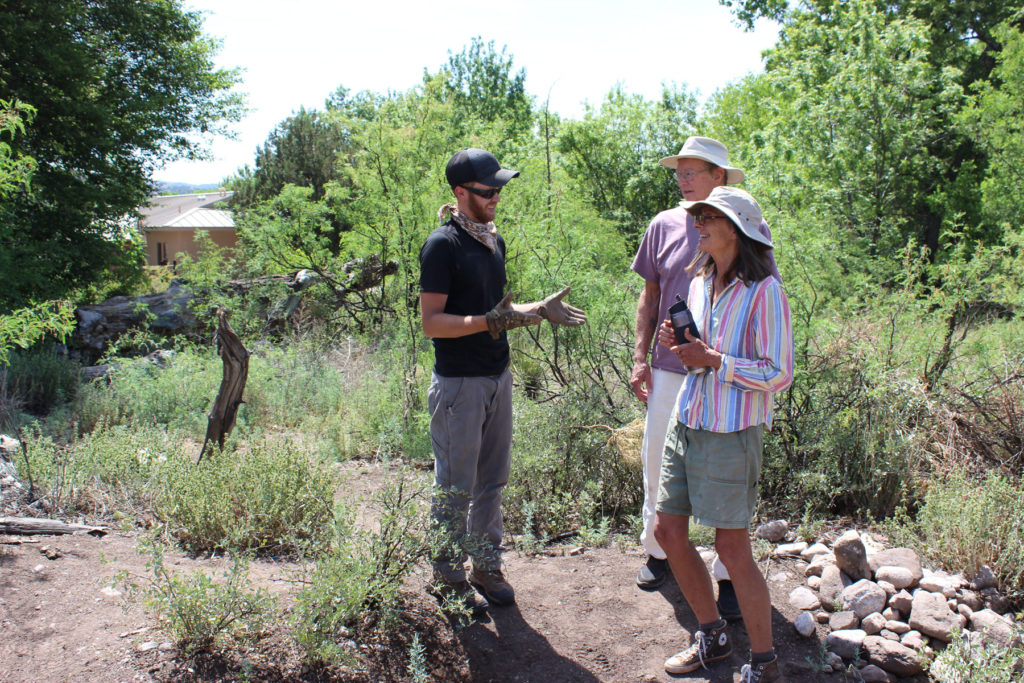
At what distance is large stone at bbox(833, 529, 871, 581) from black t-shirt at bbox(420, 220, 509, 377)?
6.56ft

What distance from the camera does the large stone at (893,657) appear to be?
124 inches

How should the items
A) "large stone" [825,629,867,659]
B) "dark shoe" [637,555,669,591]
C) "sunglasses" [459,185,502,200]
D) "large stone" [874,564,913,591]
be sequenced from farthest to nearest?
1. "dark shoe" [637,555,669,591]
2. "large stone" [874,564,913,591]
3. "large stone" [825,629,867,659]
4. "sunglasses" [459,185,502,200]

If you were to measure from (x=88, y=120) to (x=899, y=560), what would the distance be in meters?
12.7

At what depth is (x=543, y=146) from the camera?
368 inches

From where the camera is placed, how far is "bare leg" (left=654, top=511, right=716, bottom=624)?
2850 millimetres

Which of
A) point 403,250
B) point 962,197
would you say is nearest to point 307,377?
point 403,250

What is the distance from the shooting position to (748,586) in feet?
8.68

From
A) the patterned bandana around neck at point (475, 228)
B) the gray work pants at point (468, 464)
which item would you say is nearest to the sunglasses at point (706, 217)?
the patterned bandana around neck at point (475, 228)

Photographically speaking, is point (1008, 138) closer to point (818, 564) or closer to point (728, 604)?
point (818, 564)

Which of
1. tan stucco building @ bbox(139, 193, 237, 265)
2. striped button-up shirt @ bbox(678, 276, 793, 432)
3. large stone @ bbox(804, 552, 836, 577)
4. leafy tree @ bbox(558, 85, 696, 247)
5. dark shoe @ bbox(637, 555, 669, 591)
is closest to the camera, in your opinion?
striped button-up shirt @ bbox(678, 276, 793, 432)

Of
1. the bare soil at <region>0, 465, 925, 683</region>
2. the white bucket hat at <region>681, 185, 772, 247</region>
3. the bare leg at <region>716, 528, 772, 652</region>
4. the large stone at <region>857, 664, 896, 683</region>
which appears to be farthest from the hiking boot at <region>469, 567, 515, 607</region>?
the white bucket hat at <region>681, 185, 772, 247</region>

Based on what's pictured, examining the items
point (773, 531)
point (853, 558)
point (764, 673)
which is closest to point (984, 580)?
point (853, 558)

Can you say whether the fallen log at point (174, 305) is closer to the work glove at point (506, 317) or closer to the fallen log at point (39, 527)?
the fallen log at point (39, 527)

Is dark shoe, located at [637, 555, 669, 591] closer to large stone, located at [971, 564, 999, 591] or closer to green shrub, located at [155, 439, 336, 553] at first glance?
large stone, located at [971, 564, 999, 591]
